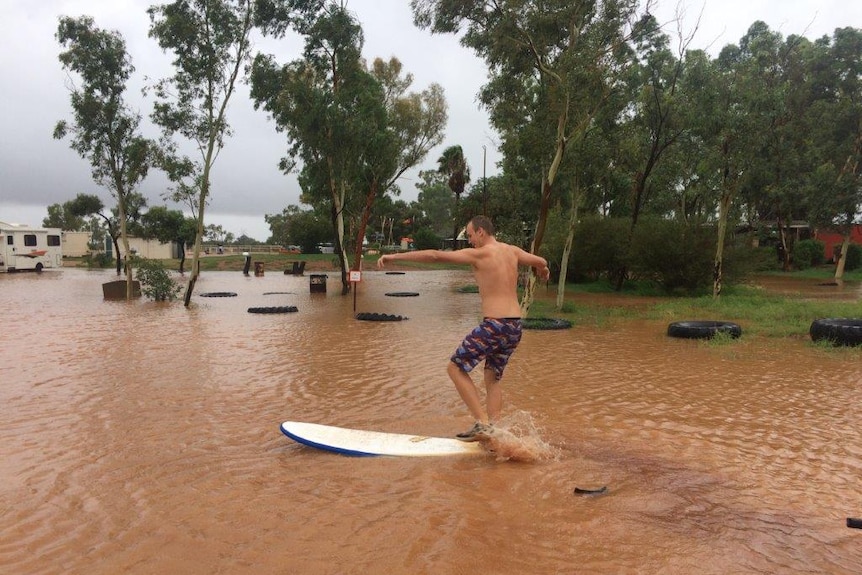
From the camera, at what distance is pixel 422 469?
186 inches

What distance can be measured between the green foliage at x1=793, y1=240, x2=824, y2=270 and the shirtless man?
4281 centimetres

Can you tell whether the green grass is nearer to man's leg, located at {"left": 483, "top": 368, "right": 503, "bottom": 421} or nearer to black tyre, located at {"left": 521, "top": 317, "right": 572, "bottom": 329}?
black tyre, located at {"left": 521, "top": 317, "right": 572, "bottom": 329}

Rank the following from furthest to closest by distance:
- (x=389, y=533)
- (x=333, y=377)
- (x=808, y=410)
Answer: (x=333, y=377) → (x=808, y=410) → (x=389, y=533)

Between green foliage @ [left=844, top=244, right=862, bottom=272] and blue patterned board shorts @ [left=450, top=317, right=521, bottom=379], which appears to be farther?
green foliage @ [left=844, top=244, right=862, bottom=272]

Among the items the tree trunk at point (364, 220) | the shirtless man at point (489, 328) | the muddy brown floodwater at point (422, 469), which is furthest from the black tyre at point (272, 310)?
the shirtless man at point (489, 328)

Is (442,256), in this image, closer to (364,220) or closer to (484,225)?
(484,225)

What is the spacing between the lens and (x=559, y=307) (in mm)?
17766

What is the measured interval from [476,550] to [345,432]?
2.38 metres

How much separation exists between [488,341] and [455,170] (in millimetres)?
43211

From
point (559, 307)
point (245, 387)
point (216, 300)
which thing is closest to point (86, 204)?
point (216, 300)

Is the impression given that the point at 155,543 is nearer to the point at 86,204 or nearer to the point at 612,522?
the point at 612,522

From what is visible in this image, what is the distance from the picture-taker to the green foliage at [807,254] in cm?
3984

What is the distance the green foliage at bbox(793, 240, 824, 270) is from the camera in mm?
39844

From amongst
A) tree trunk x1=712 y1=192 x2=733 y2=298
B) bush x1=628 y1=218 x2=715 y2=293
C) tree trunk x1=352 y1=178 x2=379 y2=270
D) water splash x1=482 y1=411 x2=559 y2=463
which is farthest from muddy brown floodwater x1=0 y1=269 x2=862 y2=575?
tree trunk x1=352 y1=178 x2=379 y2=270
